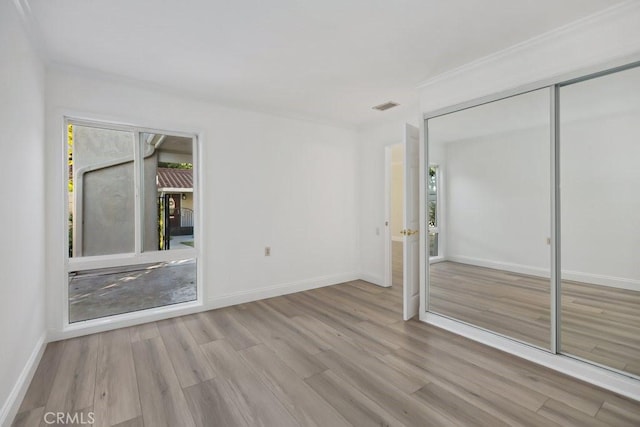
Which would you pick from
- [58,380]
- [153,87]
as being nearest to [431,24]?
[153,87]

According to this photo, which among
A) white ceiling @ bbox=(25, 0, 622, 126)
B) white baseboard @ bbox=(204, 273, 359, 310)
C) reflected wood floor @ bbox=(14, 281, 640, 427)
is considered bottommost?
reflected wood floor @ bbox=(14, 281, 640, 427)

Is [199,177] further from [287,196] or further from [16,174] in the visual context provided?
[16,174]

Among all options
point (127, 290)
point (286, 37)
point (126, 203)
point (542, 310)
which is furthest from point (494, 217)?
point (127, 290)

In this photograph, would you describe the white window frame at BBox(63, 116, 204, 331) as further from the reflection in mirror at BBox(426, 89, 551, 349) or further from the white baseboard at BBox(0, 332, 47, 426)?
the reflection in mirror at BBox(426, 89, 551, 349)

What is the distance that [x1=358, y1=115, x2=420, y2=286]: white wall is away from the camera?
451 centimetres

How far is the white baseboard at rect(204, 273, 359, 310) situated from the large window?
0.56 meters

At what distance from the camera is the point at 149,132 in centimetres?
324

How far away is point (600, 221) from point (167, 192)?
431cm

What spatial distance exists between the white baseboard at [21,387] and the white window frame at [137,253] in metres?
0.46

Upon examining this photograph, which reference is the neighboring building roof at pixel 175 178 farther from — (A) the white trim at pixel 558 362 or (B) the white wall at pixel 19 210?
(A) the white trim at pixel 558 362

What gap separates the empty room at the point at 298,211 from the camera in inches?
74.1

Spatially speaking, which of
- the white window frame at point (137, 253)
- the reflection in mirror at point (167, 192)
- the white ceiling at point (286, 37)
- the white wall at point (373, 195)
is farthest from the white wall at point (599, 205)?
the reflection in mirror at point (167, 192)

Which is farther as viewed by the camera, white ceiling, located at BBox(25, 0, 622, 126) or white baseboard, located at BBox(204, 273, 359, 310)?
white baseboard, located at BBox(204, 273, 359, 310)

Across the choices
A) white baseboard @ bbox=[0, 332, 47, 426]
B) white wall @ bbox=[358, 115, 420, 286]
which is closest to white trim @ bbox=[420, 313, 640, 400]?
white wall @ bbox=[358, 115, 420, 286]
